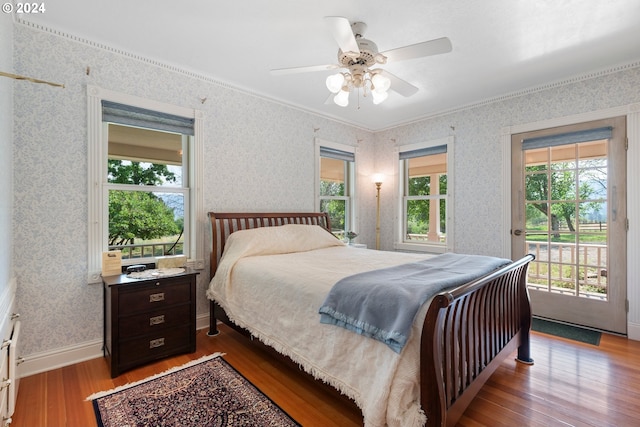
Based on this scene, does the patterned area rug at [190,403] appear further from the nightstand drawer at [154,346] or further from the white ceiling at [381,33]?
the white ceiling at [381,33]

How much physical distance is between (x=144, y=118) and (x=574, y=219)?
4599mm

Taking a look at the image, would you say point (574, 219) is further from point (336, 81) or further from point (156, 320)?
point (156, 320)

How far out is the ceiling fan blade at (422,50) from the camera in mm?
1817

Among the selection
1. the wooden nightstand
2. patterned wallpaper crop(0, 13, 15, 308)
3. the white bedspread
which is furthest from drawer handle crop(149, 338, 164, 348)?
patterned wallpaper crop(0, 13, 15, 308)

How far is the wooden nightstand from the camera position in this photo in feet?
7.30

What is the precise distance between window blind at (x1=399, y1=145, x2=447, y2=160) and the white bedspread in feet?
7.32

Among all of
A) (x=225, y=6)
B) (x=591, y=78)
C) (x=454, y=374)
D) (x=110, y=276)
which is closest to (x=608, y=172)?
(x=591, y=78)

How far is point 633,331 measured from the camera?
9.46 feet

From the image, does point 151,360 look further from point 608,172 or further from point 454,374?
point 608,172

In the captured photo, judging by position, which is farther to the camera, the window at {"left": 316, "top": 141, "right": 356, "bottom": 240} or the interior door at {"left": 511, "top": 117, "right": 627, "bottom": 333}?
the window at {"left": 316, "top": 141, "right": 356, "bottom": 240}

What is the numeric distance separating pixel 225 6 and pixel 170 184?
1.75 metres

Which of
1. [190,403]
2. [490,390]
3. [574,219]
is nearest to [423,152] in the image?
[574,219]

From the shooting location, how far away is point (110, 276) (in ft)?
8.07

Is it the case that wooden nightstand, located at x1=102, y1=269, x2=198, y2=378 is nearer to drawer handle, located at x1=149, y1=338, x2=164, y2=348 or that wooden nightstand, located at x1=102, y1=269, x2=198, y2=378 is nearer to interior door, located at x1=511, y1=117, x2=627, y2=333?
drawer handle, located at x1=149, y1=338, x2=164, y2=348
